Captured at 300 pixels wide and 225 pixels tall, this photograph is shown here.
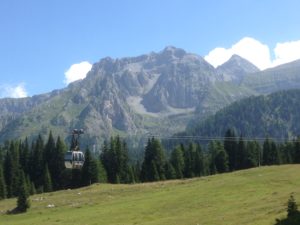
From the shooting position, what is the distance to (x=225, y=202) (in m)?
67.0

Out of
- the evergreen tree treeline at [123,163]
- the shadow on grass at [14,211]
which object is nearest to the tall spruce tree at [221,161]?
the evergreen tree treeline at [123,163]

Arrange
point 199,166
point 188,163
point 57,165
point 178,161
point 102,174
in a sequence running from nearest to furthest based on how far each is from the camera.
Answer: point 102,174, point 178,161, point 57,165, point 199,166, point 188,163

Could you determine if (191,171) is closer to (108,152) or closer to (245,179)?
(108,152)

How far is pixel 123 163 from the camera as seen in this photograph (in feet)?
465

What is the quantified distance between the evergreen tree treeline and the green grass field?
3306 cm

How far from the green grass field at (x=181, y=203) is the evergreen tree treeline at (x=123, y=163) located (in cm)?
3306

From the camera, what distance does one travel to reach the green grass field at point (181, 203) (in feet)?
183

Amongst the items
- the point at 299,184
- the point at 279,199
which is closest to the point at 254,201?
the point at 279,199

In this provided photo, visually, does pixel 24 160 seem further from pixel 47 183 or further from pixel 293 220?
pixel 293 220

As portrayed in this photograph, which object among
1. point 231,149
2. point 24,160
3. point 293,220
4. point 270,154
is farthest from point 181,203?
point 24,160

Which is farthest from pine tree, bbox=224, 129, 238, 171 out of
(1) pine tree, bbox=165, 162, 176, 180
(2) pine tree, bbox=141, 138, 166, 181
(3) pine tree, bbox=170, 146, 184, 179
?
(2) pine tree, bbox=141, 138, 166, 181

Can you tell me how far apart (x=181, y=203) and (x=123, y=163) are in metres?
71.3

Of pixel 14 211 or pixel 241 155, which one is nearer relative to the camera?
pixel 14 211

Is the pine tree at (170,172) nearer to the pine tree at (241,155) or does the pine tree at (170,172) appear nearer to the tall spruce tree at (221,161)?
the tall spruce tree at (221,161)
